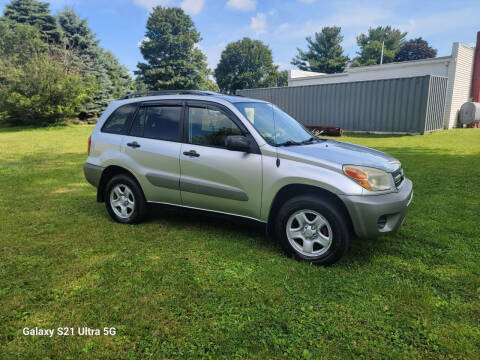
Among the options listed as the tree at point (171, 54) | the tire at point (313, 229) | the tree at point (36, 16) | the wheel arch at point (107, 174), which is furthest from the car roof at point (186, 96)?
the tree at point (171, 54)

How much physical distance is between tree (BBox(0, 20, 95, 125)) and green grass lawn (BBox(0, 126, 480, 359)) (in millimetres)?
19643

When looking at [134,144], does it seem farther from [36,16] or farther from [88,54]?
[36,16]

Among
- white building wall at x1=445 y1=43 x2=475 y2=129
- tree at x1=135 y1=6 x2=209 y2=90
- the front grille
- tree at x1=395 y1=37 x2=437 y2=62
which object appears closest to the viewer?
the front grille

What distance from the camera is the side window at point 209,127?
3910mm

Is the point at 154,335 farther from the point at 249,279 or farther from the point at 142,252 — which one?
the point at 142,252

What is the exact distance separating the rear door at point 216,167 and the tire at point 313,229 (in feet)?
1.23

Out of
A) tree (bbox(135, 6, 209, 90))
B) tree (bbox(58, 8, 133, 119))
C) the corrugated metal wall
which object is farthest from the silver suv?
tree (bbox(135, 6, 209, 90))

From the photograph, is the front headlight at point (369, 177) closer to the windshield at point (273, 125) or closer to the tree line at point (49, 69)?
the windshield at point (273, 125)

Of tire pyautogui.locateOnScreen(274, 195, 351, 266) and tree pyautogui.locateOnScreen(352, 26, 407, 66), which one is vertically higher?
tree pyautogui.locateOnScreen(352, 26, 407, 66)

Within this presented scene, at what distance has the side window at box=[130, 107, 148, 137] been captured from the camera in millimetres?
Result: 4566

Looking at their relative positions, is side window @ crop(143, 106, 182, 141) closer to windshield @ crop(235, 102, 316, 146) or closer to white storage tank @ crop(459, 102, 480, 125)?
windshield @ crop(235, 102, 316, 146)

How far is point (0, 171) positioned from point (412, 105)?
55.8 ft

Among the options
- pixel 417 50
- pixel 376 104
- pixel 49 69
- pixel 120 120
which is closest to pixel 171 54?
pixel 49 69

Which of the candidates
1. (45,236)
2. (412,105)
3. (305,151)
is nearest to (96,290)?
(45,236)
